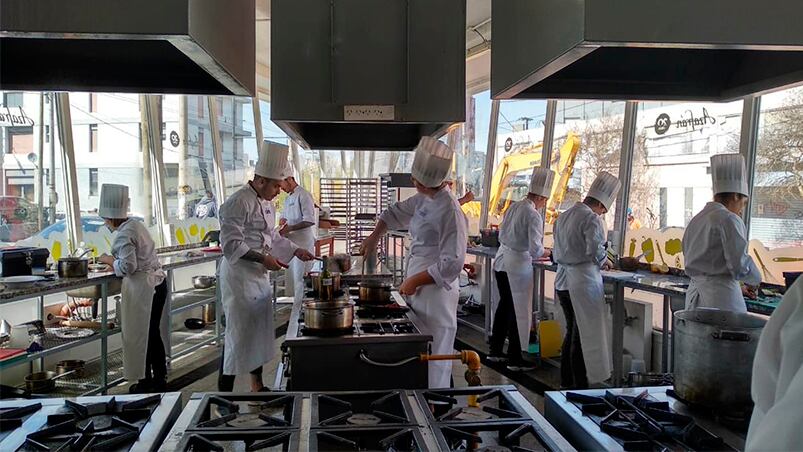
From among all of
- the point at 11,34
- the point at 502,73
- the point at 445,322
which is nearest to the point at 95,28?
the point at 11,34

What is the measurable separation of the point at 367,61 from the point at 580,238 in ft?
8.00

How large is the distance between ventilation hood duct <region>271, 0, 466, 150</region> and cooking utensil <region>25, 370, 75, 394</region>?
299cm

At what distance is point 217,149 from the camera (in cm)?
683

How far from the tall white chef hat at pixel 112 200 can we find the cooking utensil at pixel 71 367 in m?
1.19

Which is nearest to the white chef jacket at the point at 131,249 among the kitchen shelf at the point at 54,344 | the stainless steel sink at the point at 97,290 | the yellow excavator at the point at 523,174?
the stainless steel sink at the point at 97,290

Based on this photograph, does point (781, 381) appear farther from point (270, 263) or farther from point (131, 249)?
point (131, 249)

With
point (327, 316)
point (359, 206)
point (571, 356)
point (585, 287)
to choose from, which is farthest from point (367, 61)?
point (359, 206)

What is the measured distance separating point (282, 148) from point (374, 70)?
1.51m

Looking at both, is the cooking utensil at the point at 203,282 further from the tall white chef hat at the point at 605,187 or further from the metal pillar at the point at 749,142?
the metal pillar at the point at 749,142

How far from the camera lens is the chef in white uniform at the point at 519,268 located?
4535 mm

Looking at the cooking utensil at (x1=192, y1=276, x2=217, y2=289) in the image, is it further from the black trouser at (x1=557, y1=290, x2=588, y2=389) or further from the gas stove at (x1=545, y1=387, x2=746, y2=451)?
the gas stove at (x1=545, y1=387, x2=746, y2=451)

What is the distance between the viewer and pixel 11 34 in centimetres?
93

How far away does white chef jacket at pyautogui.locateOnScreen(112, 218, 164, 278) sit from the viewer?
11.6 feet

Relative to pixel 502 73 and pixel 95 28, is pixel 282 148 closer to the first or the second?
pixel 502 73
